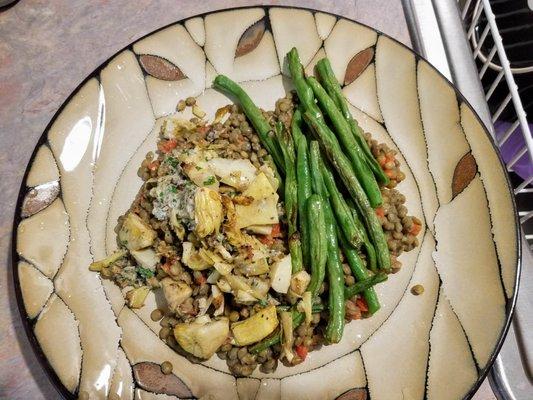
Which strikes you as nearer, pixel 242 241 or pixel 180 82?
pixel 242 241

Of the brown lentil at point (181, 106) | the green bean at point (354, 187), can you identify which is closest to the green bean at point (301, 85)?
the green bean at point (354, 187)

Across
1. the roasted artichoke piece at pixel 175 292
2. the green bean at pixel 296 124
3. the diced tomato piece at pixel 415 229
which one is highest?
the green bean at pixel 296 124

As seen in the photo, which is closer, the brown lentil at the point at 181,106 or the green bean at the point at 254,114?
the green bean at the point at 254,114

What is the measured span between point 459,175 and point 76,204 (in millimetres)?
2228

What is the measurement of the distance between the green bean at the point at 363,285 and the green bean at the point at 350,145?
437 mm

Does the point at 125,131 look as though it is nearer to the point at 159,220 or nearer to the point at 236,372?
the point at 159,220

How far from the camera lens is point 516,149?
3486 millimetres

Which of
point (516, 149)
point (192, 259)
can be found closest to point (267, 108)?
point (192, 259)

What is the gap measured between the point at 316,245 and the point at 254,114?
3.04 feet

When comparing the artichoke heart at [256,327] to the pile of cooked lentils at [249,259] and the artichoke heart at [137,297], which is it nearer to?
the pile of cooked lentils at [249,259]

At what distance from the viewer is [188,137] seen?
274cm

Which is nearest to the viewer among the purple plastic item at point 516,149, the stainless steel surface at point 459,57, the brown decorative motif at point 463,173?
the brown decorative motif at point 463,173

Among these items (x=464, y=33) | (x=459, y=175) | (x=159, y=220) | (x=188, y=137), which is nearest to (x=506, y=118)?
(x=464, y=33)

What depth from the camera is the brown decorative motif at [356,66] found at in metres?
2.91
